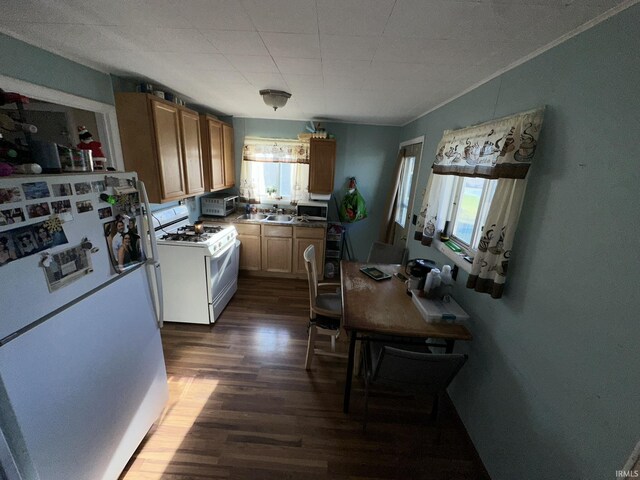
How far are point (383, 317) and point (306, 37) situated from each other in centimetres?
164

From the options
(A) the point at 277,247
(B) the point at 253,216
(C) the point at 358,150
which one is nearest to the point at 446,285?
(A) the point at 277,247

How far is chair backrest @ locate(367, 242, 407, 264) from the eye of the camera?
280 centimetres

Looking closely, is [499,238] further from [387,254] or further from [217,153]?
[217,153]

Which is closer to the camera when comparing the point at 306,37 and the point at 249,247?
the point at 306,37

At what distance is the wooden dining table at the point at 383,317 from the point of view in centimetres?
149

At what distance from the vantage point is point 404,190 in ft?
11.7

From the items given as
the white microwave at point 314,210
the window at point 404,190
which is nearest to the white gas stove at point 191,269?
the white microwave at point 314,210

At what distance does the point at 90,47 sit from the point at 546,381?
3035mm

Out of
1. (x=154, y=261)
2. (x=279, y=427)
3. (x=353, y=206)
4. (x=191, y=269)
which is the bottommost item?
(x=279, y=427)

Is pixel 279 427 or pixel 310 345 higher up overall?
pixel 310 345

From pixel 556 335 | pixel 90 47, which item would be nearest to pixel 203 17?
pixel 90 47

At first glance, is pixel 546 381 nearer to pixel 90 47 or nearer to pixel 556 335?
pixel 556 335

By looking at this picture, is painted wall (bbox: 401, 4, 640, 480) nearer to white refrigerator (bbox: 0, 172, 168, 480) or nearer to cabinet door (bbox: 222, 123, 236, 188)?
white refrigerator (bbox: 0, 172, 168, 480)

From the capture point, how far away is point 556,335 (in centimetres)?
107
